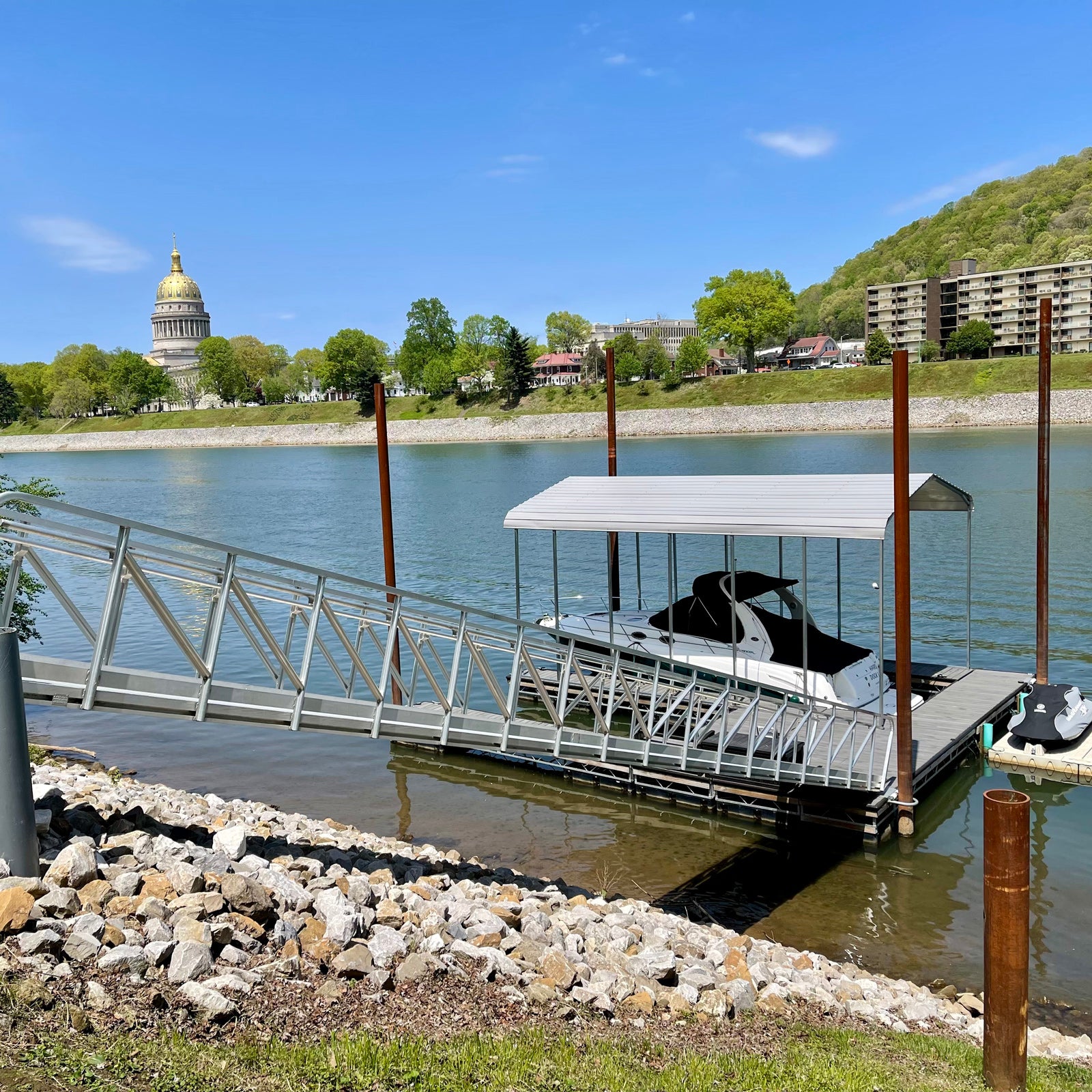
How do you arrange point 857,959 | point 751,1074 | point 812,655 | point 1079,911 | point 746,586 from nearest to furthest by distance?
point 751,1074 < point 857,959 < point 1079,911 < point 812,655 < point 746,586

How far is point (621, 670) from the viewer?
39.0 ft

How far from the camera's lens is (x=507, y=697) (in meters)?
14.7

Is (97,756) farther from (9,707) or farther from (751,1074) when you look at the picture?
(751,1074)

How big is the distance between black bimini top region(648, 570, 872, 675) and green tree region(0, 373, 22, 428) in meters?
176

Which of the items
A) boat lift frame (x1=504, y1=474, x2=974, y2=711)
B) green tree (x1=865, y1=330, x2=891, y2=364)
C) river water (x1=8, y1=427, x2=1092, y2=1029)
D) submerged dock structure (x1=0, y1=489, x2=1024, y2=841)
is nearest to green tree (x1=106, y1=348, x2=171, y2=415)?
green tree (x1=865, y1=330, x2=891, y2=364)

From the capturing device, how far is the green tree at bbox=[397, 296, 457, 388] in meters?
163

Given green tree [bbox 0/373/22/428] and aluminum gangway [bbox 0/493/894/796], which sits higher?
green tree [bbox 0/373/22/428]

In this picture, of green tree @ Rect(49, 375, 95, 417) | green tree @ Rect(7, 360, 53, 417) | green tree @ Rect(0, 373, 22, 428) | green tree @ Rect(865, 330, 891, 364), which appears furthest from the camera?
green tree @ Rect(7, 360, 53, 417)

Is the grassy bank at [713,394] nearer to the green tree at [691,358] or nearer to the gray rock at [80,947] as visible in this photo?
the green tree at [691,358]

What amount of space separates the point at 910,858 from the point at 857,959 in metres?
2.80

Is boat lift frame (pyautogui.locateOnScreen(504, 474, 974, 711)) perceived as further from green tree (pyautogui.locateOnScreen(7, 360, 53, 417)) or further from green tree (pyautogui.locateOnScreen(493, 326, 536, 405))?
green tree (pyautogui.locateOnScreen(7, 360, 53, 417))

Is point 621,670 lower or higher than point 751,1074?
higher

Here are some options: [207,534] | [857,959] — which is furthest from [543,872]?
[207,534]

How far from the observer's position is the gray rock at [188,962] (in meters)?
6.09
